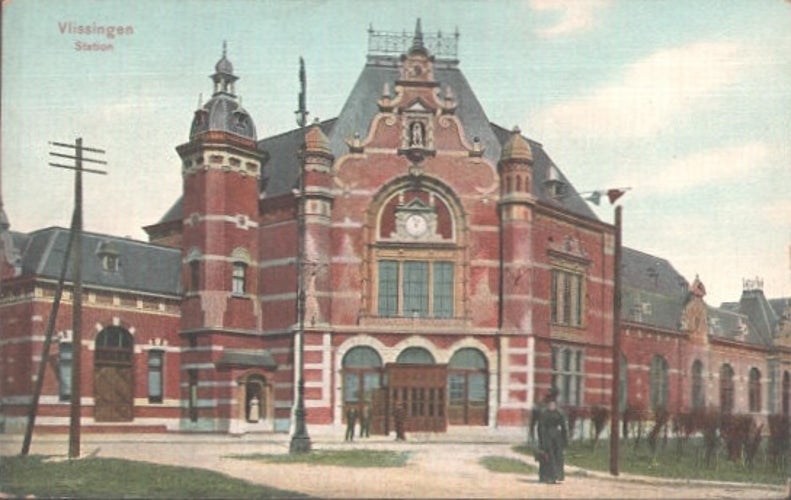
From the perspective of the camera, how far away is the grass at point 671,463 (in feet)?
57.6

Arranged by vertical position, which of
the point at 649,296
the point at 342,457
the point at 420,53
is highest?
the point at 420,53

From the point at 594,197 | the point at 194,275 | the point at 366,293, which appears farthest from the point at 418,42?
the point at 194,275

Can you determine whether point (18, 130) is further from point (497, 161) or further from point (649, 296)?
point (649, 296)

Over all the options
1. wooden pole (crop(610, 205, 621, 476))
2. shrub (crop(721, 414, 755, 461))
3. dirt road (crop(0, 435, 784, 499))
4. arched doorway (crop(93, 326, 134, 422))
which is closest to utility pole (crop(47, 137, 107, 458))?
dirt road (crop(0, 435, 784, 499))

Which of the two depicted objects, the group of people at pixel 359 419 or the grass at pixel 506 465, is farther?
the group of people at pixel 359 419

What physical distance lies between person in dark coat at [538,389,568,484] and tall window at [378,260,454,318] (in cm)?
407

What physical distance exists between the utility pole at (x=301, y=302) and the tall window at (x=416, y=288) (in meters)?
2.01

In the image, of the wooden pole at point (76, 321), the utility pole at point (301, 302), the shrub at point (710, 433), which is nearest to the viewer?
the wooden pole at point (76, 321)

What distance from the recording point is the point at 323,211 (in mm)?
19219

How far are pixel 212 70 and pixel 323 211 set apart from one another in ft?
11.6

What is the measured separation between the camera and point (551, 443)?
16.7 metres

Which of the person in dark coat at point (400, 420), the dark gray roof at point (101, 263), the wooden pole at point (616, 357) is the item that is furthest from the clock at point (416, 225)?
the dark gray roof at point (101, 263)

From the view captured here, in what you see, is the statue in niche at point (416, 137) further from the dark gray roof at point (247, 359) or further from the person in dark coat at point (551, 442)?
the person in dark coat at point (551, 442)

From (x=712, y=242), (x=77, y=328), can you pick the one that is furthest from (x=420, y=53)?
(x=77, y=328)
